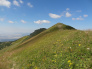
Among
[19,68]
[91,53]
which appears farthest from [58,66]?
[19,68]

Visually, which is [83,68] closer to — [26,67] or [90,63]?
[90,63]

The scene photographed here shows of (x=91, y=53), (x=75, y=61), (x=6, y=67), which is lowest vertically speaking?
(x=6, y=67)

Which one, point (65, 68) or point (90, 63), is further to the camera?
point (65, 68)

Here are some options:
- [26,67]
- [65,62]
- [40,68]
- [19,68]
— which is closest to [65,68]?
[65,62]

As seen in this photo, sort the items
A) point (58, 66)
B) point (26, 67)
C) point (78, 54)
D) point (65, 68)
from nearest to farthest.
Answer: point (65, 68), point (58, 66), point (78, 54), point (26, 67)

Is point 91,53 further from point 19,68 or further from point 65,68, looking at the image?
point 19,68

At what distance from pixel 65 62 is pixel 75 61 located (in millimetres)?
1047

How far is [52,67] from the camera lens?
843 centimetres

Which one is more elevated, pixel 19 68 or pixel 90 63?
pixel 90 63

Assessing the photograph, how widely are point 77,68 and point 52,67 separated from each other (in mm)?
2640

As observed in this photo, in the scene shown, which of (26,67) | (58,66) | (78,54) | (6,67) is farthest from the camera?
(6,67)

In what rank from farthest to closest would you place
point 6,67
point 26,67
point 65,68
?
point 6,67 → point 26,67 → point 65,68

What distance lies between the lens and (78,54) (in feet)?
29.6

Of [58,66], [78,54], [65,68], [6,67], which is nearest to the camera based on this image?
[65,68]
